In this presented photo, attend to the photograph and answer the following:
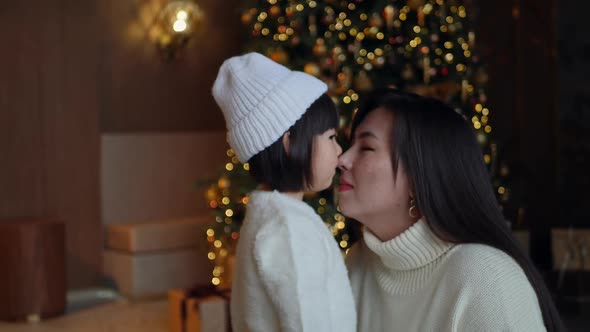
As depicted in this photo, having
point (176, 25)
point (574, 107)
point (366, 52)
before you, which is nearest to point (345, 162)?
point (366, 52)

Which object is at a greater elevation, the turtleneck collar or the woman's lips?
the woman's lips

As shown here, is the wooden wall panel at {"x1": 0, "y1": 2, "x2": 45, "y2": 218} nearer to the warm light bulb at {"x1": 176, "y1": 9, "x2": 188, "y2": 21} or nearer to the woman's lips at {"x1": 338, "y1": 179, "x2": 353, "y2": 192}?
the warm light bulb at {"x1": 176, "y1": 9, "x2": 188, "y2": 21}

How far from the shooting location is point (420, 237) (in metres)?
1.72

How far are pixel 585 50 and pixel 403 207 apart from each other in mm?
4675

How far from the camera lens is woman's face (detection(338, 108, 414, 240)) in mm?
1765

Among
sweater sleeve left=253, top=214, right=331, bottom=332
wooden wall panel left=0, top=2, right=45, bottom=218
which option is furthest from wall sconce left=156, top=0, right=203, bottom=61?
sweater sleeve left=253, top=214, right=331, bottom=332

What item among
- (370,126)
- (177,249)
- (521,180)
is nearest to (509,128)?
(521,180)

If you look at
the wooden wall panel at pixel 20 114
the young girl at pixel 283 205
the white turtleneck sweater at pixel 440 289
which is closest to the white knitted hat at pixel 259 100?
the young girl at pixel 283 205

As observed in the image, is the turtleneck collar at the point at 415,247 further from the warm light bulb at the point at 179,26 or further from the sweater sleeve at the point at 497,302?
the warm light bulb at the point at 179,26

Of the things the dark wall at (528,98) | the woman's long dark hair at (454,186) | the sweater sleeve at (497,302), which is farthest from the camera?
the dark wall at (528,98)

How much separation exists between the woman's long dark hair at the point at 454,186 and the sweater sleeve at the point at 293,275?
31 centimetres

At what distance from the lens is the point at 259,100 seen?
2.01 meters

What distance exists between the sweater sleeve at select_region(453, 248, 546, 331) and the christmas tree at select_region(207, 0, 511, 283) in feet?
10.5

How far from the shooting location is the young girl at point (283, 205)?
1.82 m
